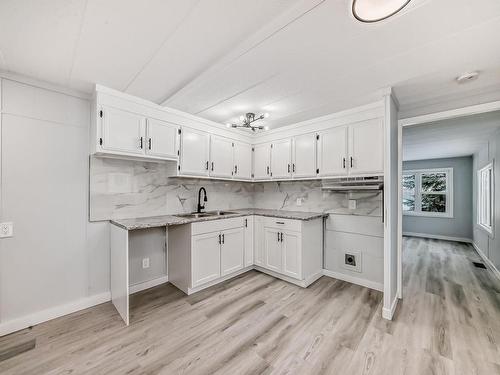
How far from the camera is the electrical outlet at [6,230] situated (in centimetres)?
198

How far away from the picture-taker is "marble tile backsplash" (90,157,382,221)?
2566 mm

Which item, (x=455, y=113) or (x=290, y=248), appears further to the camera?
(x=290, y=248)

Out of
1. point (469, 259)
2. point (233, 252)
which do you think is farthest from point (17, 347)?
point (469, 259)

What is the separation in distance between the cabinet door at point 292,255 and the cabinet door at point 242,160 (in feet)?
3.99

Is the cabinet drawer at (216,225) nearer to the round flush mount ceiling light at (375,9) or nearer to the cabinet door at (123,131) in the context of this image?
the cabinet door at (123,131)

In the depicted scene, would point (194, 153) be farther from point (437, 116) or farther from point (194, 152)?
point (437, 116)

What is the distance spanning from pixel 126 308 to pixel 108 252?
0.78 metres

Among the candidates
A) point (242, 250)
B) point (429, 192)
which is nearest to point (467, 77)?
point (242, 250)

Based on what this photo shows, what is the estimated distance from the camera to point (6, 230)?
200cm

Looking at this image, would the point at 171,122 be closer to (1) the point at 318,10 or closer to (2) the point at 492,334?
(1) the point at 318,10

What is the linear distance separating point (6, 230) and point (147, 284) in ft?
5.02

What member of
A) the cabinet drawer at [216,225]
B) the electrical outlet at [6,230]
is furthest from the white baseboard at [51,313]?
the cabinet drawer at [216,225]

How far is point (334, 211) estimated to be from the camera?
327 cm

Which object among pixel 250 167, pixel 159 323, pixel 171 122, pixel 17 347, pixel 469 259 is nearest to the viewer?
pixel 17 347
